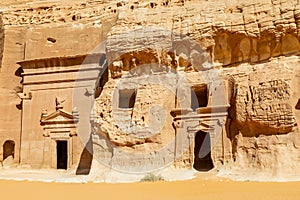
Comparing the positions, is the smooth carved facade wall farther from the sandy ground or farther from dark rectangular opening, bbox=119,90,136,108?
the sandy ground

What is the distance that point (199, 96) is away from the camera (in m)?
17.9

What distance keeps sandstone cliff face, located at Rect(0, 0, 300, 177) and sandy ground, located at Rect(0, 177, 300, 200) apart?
2.16m

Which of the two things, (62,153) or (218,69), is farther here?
(62,153)

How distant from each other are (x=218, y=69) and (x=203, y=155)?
11.8ft

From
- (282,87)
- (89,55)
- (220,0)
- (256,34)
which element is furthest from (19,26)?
(282,87)

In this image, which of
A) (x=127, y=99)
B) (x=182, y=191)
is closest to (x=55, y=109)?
(x=127, y=99)

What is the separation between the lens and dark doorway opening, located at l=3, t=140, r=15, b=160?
2432 cm

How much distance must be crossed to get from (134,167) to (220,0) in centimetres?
776

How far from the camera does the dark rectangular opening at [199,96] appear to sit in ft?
56.2

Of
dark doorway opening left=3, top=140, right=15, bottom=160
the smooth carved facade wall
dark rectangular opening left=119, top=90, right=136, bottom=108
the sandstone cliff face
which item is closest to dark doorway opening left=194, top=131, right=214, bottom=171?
the sandstone cliff face

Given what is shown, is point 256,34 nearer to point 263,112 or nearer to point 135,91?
point 263,112

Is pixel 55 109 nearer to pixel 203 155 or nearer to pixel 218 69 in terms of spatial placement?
pixel 203 155

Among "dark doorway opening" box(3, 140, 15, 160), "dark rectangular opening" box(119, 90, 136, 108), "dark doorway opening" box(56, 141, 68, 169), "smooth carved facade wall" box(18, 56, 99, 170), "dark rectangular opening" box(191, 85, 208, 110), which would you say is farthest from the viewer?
"dark doorway opening" box(3, 140, 15, 160)

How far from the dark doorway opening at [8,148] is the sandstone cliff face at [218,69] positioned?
338 inches
